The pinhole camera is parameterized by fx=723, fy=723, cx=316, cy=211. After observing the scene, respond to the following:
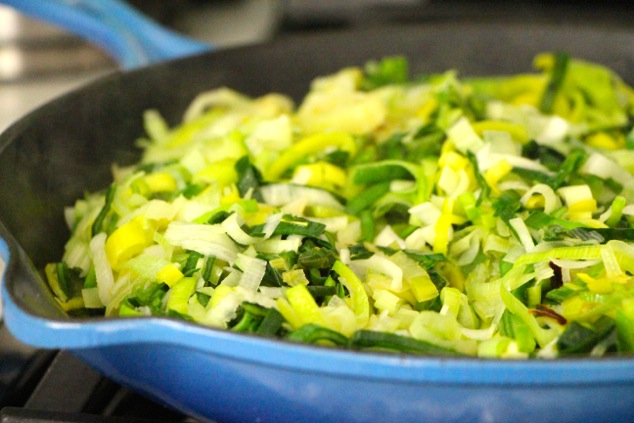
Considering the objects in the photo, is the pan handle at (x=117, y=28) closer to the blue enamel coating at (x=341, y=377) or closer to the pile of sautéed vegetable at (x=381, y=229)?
the pile of sautéed vegetable at (x=381, y=229)

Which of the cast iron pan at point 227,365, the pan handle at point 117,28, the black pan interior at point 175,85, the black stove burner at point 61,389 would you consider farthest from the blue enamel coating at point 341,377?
the pan handle at point 117,28

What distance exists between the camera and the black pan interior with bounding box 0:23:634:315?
99 cm

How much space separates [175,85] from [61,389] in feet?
2.20

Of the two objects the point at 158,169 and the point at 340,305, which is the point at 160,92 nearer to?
the point at 158,169

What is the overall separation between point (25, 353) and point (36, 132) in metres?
0.31

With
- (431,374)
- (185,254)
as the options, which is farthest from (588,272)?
(185,254)

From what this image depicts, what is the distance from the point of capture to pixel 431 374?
588mm

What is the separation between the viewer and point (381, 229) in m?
1.04

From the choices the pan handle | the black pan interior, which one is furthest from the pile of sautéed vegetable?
the pan handle

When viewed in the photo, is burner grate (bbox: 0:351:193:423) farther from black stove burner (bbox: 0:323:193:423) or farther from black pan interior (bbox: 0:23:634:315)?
black pan interior (bbox: 0:23:634:315)

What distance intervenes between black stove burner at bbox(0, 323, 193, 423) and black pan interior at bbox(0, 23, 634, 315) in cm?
13

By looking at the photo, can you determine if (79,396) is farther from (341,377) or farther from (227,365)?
(341,377)

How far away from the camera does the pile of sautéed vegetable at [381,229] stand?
773 millimetres

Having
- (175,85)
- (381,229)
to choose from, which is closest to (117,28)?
(175,85)
